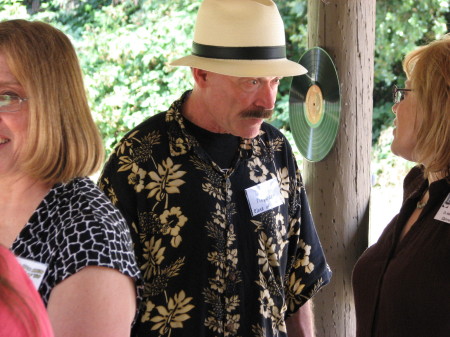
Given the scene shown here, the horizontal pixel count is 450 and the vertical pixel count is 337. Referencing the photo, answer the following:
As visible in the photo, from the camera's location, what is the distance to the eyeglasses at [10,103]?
1.68 metres

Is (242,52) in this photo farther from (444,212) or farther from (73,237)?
(73,237)

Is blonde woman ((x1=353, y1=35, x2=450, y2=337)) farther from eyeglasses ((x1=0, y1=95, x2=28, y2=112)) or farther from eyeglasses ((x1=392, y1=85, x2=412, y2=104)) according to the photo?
eyeglasses ((x1=0, y1=95, x2=28, y2=112))

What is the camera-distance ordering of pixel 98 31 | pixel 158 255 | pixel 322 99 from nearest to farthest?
pixel 158 255 → pixel 322 99 → pixel 98 31

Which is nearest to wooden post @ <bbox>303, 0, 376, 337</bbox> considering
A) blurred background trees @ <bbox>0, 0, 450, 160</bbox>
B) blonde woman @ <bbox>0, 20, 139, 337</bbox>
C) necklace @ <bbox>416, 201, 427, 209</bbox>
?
necklace @ <bbox>416, 201, 427, 209</bbox>

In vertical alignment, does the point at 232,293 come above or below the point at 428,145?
below

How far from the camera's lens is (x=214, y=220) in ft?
7.70

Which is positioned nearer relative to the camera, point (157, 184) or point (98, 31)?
point (157, 184)

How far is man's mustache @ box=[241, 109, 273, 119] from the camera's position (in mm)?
2422

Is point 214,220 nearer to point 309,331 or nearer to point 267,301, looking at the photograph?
point 267,301

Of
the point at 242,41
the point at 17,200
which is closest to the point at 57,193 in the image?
the point at 17,200

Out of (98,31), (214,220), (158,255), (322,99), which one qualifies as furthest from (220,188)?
(98,31)

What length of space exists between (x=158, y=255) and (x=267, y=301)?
0.38 meters

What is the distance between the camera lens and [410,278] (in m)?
2.34

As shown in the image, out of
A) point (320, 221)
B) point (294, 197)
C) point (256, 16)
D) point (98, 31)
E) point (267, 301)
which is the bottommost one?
point (98, 31)
